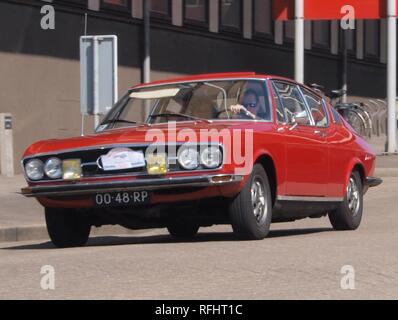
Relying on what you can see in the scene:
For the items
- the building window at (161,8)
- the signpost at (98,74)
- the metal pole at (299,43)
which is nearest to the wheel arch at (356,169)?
the signpost at (98,74)

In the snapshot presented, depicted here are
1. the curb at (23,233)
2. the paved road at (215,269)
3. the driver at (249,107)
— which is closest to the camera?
the paved road at (215,269)

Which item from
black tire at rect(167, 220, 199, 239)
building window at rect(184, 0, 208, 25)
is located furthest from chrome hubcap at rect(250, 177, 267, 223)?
building window at rect(184, 0, 208, 25)

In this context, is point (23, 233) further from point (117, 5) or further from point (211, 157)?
point (117, 5)

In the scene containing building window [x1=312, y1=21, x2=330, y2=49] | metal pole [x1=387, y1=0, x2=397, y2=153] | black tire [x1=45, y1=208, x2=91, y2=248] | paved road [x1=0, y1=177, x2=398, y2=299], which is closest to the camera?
paved road [x1=0, y1=177, x2=398, y2=299]

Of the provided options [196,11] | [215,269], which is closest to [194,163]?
[215,269]

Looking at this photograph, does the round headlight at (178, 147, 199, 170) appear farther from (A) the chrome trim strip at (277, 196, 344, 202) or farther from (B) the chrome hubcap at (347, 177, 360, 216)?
(B) the chrome hubcap at (347, 177, 360, 216)

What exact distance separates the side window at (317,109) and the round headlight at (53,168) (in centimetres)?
313

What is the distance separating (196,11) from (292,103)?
15.7m

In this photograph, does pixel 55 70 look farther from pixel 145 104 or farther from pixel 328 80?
pixel 328 80

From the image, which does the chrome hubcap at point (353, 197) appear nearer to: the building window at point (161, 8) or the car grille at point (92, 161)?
the car grille at point (92, 161)

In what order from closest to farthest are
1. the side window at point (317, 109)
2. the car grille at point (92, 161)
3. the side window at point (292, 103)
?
the car grille at point (92, 161) < the side window at point (292, 103) < the side window at point (317, 109)

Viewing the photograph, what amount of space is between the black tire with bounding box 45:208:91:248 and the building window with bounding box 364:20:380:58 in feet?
91.5

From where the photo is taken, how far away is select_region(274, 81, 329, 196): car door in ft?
40.2

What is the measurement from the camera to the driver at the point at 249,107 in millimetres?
12023
